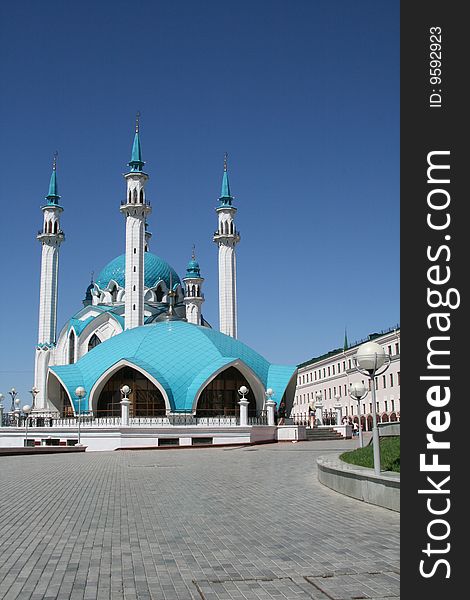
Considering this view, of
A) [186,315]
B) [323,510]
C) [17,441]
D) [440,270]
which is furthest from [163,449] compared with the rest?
[186,315]

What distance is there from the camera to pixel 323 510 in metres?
10.0

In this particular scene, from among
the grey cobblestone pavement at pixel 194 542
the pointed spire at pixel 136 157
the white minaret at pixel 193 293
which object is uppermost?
the pointed spire at pixel 136 157

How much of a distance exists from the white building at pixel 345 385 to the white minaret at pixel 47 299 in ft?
64.9

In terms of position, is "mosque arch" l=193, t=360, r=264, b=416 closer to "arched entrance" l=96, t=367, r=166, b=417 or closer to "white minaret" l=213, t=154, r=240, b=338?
"arched entrance" l=96, t=367, r=166, b=417

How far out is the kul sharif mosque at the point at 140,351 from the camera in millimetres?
39875

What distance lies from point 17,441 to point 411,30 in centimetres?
3315

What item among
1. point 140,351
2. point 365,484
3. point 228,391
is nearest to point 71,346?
point 140,351

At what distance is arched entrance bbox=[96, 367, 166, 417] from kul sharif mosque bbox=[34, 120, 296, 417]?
0.06 meters

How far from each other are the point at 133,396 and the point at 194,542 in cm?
3298

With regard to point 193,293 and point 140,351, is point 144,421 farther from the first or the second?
point 193,293

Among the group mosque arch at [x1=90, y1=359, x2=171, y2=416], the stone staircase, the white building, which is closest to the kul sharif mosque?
mosque arch at [x1=90, y1=359, x2=171, y2=416]

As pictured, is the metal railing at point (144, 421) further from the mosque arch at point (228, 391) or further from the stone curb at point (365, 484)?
the stone curb at point (365, 484)

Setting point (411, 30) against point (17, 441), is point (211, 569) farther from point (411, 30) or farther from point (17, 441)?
point (17, 441)

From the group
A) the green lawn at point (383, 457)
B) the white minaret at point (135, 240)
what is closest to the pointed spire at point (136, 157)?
the white minaret at point (135, 240)
